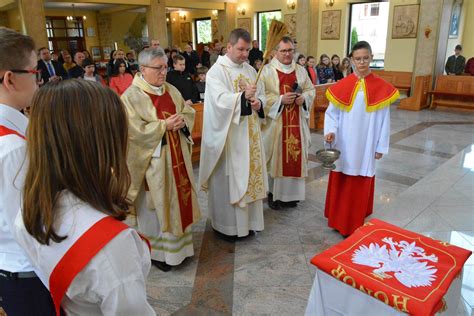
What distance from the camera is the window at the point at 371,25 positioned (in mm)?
12445

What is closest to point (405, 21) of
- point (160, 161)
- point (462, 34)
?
point (462, 34)

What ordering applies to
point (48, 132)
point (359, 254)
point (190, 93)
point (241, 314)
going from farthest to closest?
point (190, 93) < point (241, 314) < point (359, 254) < point (48, 132)

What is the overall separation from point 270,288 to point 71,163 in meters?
2.20

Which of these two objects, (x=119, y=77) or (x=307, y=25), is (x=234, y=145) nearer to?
(x=119, y=77)

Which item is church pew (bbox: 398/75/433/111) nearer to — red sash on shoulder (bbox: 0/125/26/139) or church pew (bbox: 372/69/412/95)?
church pew (bbox: 372/69/412/95)

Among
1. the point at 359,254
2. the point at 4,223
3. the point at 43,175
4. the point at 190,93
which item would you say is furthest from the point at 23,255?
the point at 190,93

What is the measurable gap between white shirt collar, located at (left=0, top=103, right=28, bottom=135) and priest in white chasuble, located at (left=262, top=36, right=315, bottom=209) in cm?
281

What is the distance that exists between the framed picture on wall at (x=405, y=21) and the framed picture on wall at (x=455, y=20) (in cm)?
99

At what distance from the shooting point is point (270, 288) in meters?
2.80

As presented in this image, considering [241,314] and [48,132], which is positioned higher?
[48,132]

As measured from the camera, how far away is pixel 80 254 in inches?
34.7

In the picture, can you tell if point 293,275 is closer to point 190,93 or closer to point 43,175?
point 43,175

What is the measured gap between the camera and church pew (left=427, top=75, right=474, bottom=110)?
31.8ft

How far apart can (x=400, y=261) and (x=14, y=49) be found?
1.76 m
